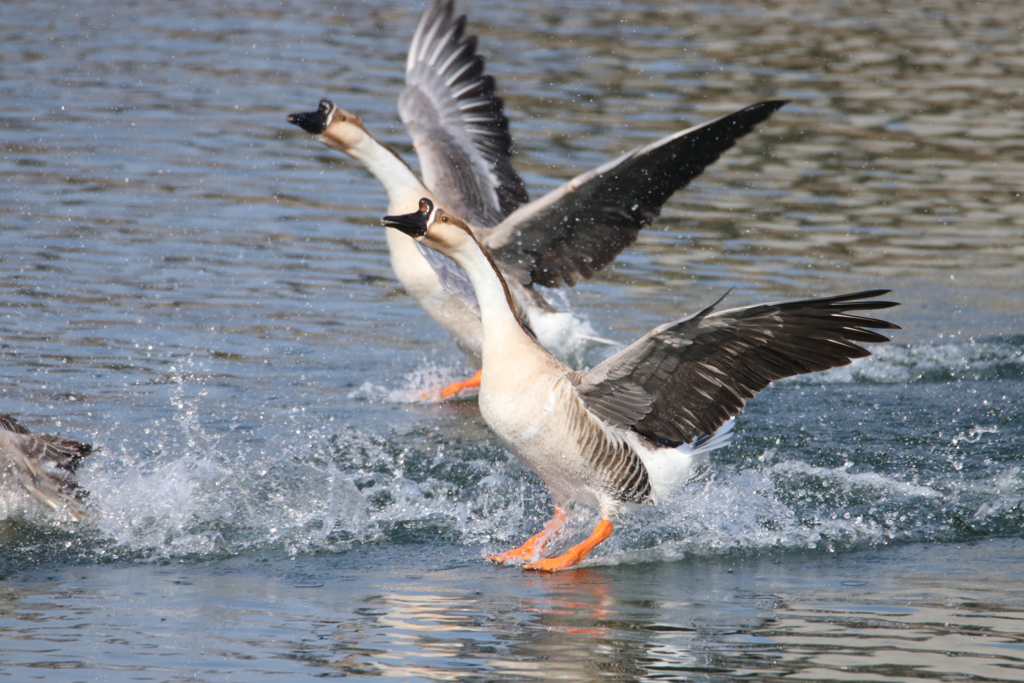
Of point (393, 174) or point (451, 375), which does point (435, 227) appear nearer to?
point (393, 174)

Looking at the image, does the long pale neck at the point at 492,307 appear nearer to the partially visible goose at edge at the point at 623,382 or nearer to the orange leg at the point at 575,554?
the partially visible goose at edge at the point at 623,382

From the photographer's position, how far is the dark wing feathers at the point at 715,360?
4590 mm

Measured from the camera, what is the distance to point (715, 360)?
4852 millimetres

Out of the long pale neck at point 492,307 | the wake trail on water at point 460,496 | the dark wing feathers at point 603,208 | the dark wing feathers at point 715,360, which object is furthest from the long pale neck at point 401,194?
the dark wing feathers at point 715,360

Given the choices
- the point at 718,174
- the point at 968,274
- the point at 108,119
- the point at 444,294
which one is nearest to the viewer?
the point at 444,294

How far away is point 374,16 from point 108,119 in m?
6.80

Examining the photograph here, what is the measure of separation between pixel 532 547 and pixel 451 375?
3.08 meters

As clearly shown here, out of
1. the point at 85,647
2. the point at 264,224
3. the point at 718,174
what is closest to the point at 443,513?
the point at 85,647

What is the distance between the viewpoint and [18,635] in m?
4.13

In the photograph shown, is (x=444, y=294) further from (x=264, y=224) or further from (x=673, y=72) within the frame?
(x=673, y=72)

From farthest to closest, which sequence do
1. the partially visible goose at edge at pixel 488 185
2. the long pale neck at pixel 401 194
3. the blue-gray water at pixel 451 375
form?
the long pale neck at pixel 401 194 → the partially visible goose at edge at pixel 488 185 → the blue-gray water at pixel 451 375

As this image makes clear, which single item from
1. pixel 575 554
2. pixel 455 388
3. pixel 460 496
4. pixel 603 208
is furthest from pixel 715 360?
pixel 455 388

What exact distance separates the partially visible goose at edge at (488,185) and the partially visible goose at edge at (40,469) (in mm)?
2075

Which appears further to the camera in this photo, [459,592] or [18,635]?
[459,592]
